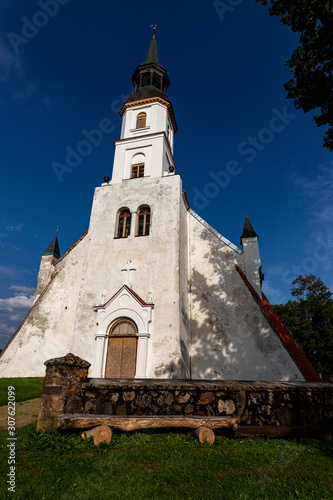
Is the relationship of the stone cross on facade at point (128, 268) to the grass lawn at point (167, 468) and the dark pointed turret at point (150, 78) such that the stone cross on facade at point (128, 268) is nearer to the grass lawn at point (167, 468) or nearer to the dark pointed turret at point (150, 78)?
the grass lawn at point (167, 468)

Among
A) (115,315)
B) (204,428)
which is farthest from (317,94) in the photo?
(115,315)

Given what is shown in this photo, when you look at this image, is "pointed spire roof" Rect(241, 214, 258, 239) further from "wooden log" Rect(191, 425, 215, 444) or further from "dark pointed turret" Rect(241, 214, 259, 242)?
"wooden log" Rect(191, 425, 215, 444)

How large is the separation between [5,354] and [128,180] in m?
11.3

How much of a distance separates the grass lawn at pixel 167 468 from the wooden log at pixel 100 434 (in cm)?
10

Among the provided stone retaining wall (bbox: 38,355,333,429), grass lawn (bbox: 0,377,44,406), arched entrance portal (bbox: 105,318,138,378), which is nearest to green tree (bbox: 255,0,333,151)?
stone retaining wall (bbox: 38,355,333,429)

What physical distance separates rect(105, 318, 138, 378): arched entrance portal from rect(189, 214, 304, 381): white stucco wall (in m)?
3.00

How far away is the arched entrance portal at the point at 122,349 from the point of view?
Result: 13.1 meters

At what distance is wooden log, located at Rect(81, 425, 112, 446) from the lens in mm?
4699

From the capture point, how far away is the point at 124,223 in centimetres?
1664

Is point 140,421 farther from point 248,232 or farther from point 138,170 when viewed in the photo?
point 138,170

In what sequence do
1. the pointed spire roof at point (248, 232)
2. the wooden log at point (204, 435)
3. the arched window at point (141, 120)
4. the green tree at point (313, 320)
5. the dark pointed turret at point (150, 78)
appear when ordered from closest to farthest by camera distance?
the wooden log at point (204, 435) < the pointed spire roof at point (248, 232) < the arched window at point (141, 120) < the dark pointed turret at point (150, 78) < the green tree at point (313, 320)

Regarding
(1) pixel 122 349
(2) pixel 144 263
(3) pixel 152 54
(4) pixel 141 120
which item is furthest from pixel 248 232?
(3) pixel 152 54

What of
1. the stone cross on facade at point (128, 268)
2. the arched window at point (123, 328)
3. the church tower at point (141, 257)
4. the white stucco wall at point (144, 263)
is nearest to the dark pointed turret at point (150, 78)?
the church tower at point (141, 257)

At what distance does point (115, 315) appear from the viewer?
1392 centimetres
